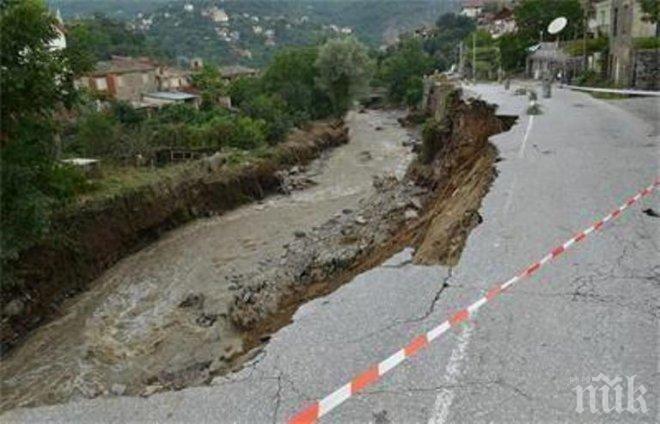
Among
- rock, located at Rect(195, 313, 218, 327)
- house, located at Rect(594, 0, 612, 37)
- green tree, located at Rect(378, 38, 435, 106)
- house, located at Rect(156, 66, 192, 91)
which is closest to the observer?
rock, located at Rect(195, 313, 218, 327)

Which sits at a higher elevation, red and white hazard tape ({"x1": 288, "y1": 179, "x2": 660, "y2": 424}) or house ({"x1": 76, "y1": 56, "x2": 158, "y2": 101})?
house ({"x1": 76, "y1": 56, "x2": 158, "y2": 101})

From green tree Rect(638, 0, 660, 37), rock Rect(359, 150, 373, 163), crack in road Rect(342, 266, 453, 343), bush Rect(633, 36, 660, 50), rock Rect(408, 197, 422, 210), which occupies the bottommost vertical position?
rock Rect(359, 150, 373, 163)

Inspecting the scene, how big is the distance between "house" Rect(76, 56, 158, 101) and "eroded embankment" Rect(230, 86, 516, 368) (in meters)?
29.5

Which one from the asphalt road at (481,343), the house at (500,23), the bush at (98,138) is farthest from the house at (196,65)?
the asphalt road at (481,343)

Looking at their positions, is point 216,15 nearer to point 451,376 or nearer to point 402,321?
point 402,321

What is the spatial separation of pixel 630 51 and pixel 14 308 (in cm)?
2582

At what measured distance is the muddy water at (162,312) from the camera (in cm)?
1016

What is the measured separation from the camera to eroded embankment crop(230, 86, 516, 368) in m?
9.09

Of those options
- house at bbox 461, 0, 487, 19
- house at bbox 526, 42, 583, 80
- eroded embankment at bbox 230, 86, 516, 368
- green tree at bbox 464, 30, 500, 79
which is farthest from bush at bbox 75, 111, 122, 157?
house at bbox 461, 0, 487, 19

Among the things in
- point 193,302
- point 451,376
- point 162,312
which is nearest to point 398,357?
point 451,376

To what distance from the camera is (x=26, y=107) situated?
513 inches

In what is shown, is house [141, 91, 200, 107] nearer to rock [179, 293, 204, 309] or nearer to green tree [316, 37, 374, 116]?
green tree [316, 37, 374, 116]

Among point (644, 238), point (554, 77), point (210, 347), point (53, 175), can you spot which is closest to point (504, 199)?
point (644, 238)

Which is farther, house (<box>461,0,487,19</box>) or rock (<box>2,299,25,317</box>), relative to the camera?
house (<box>461,0,487,19</box>)
